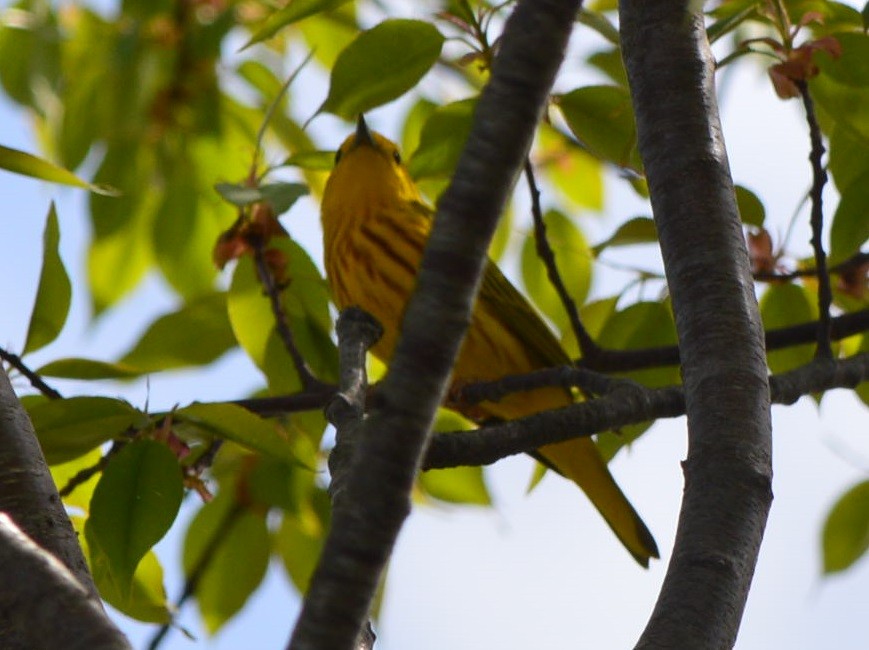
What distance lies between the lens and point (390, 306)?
287cm

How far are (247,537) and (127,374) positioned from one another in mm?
568

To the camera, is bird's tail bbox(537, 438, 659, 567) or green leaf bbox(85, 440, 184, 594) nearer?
green leaf bbox(85, 440, 184, 594)

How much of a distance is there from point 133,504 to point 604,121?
80 centimetres

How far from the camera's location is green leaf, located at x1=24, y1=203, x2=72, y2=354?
1896mm

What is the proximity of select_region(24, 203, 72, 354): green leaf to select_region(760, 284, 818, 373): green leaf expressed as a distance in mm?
1057

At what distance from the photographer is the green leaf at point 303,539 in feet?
7.96

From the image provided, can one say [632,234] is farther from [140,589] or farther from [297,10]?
[140,589]

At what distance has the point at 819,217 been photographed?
1827 mm

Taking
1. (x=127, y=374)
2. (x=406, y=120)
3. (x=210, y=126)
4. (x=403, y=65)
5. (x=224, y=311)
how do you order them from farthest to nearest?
(x=210, y=126) → (x=406, y=120) → (x=224, y=311) → (x=127, y=374) → (x=403, y=65)

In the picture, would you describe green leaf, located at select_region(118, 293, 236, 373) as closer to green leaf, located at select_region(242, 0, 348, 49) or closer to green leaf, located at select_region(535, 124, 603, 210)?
green leaf, located at select_region(242, 0, 348, 49)

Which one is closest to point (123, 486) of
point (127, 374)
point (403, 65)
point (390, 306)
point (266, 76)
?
point (127, 374)

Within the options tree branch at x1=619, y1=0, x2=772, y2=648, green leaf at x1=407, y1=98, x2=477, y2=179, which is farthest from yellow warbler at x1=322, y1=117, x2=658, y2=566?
tree branch at x1=619, y1=0, x2=772, y2=648

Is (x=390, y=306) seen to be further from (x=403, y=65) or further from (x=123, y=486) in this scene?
(x=123, y=486)

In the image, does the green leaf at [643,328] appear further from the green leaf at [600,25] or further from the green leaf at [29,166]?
the green leaf at [29,166]
